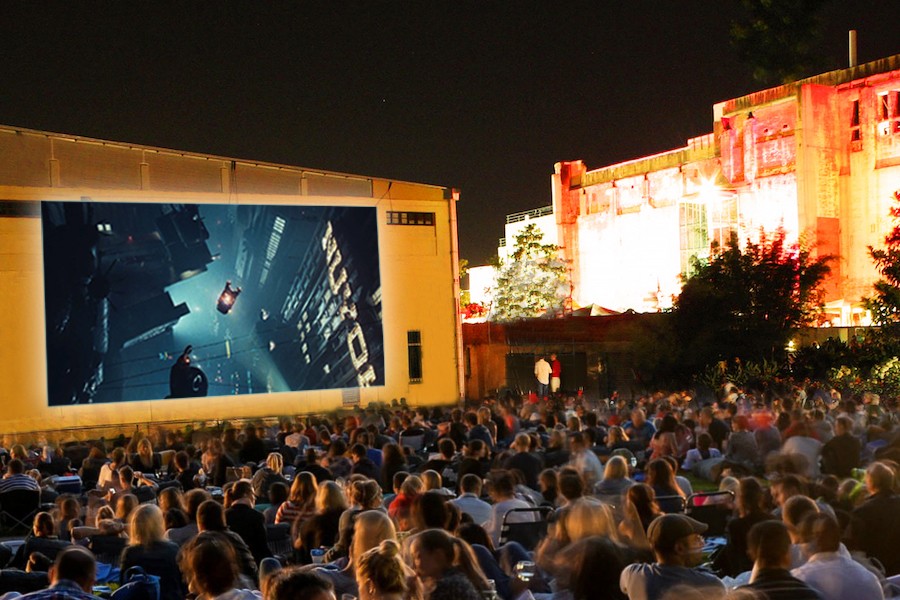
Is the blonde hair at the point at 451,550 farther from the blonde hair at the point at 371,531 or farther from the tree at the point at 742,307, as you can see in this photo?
the tree at the point at 742,307

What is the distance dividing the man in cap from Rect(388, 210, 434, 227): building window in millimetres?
23689

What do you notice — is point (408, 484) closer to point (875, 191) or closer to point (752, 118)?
point (875, 191)

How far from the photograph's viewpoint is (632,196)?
181ft

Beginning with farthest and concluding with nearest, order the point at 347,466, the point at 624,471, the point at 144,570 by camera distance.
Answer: the point at 347,466, the point at 624,471, the point at 144,570

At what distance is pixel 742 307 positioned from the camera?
27406 mm

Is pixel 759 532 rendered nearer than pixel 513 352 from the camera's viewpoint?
Yes

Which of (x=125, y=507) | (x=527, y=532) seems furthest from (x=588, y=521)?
(x=125, y=507)

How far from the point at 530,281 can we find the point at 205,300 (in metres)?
34.4

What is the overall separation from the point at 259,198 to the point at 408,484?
63.3ft

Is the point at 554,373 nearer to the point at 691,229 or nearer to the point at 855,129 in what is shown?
the point at 855,129

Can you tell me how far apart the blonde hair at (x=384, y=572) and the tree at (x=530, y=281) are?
2074 inches

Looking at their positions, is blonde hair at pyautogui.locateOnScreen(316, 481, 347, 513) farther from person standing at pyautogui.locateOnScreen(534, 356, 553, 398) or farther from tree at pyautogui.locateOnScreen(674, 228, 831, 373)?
person standing at pyautogui.locateOnScreen(534, 356, 553, 398)

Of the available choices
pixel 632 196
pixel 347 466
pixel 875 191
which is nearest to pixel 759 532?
pixel 347 466

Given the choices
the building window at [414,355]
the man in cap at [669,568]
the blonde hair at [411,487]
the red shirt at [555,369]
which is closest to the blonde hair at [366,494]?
the blonde hair at [411,487]
